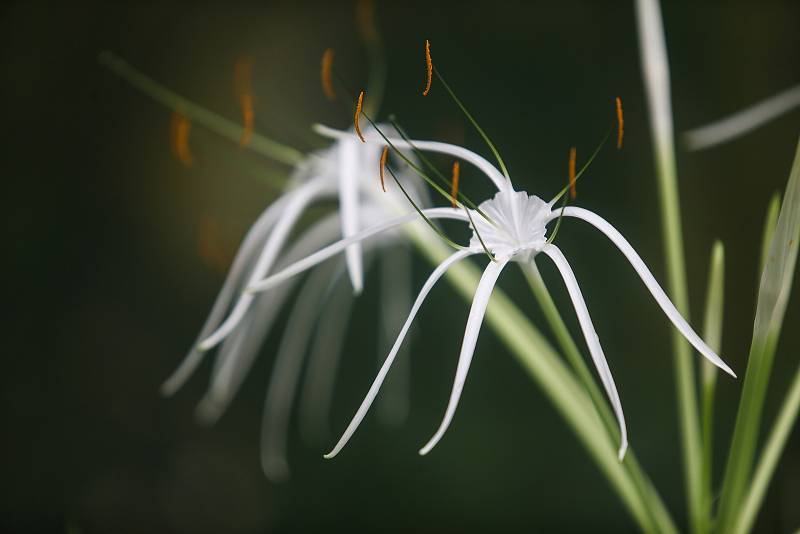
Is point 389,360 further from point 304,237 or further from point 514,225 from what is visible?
point 304,237

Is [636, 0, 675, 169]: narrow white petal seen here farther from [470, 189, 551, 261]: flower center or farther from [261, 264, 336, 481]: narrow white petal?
[261, 264, 336, 481]: narrow white petal

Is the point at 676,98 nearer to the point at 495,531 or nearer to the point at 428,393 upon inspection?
the point at 428,393

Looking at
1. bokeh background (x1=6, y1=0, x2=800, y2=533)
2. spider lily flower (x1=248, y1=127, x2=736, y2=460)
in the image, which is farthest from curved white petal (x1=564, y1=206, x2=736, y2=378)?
bokeh background (x1=6, y1=0, x2=800, y2=533)

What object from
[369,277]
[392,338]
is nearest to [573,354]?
[392,338]

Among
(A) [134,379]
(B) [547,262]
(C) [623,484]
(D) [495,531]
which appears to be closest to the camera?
(C) [623,484]

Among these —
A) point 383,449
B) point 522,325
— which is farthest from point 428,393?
point 522,325
